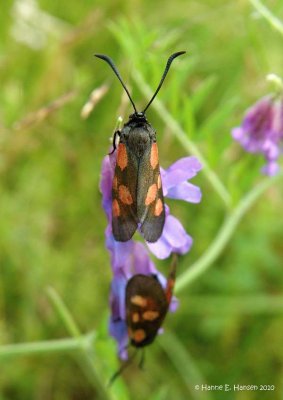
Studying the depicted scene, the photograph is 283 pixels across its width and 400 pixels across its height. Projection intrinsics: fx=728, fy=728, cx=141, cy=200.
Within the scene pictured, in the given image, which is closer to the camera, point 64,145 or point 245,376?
point 245,376

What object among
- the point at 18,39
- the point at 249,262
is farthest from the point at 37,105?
the point at 249,262

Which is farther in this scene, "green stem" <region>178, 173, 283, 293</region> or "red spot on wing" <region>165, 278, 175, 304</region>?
"green stem" <region>178, 173, 283, 293</region>

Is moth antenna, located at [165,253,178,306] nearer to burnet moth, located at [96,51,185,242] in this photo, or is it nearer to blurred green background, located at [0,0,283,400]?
burnet moth, located at [96,51,185,242]

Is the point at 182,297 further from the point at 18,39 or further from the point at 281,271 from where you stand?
the point at 18,39

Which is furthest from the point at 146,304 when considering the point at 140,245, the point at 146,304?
the point at 140,245

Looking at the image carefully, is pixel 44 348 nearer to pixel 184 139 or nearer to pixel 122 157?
pixel 122 157

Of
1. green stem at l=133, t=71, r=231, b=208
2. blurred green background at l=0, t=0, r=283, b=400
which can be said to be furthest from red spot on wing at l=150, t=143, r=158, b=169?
blurred green background at l=0, t=0, r=283, b=400
